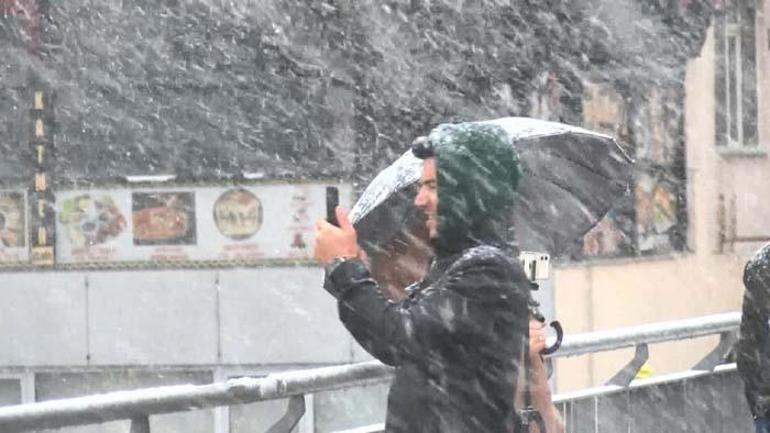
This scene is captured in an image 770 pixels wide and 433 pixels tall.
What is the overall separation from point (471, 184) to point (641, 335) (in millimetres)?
3805

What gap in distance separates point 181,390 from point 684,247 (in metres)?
16.6

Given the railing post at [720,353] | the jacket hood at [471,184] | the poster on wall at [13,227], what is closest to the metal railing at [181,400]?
the jacket hood at [471,184]

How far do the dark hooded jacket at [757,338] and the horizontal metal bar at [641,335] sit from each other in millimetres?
670

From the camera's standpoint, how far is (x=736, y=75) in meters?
22.2

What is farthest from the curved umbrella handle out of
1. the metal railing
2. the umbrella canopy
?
the metal railing

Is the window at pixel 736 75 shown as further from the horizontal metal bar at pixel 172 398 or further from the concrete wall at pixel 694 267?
the horizontal metal bar at pixel 172 398

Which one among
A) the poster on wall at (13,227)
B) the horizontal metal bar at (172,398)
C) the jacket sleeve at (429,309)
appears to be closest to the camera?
the jacket sleeve at (429,309)

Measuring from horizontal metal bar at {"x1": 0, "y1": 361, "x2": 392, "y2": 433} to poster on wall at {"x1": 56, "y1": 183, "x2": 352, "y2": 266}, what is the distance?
40.7 ft

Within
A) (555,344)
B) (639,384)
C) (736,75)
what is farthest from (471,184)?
(736,75)

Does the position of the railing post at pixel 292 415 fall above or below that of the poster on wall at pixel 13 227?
below

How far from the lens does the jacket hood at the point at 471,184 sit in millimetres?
4074

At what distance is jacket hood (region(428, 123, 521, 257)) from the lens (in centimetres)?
407

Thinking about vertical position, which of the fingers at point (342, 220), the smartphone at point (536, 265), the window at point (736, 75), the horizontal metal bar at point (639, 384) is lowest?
the horizontal metal bar at point (639, 384)

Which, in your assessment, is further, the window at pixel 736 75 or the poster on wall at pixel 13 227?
the window at pixel 736 75
